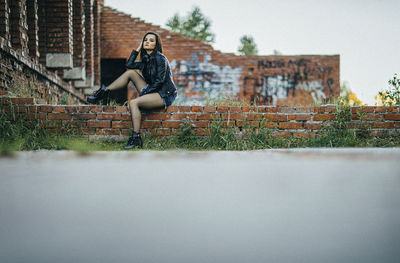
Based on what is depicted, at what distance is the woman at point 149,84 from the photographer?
3561 millimetres

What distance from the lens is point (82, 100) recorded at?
10.1m

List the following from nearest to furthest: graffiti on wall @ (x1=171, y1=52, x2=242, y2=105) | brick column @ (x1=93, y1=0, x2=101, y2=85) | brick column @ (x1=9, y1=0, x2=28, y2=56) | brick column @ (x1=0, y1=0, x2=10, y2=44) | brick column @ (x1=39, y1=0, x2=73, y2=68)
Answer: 1. brick column @ (x1=0, y1=0, x2=10, y2=44)
2. brick column @ (x1=9, y1=0, x2=28, y2=56)
3. brick column @ (x1=39, y1=0, x2=73, y2=68)
4. brick column @ (x1=93, y1=0, x2=101, y2=85)
5. graffiti on wall @ (x1=171, y1=52, x2=242, y2=105)

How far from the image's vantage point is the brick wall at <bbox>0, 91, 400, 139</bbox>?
3.74 metres

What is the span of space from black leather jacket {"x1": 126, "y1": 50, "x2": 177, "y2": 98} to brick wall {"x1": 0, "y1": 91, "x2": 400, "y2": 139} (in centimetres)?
25

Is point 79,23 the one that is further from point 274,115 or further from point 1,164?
point 1,164

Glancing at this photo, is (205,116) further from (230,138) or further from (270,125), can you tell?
(270,125)

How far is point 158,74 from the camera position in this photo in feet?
12.8

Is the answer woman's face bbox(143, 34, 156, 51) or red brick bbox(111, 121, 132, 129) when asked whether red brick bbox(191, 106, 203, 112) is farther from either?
woman's face bbox(143, 34, 156, 51)

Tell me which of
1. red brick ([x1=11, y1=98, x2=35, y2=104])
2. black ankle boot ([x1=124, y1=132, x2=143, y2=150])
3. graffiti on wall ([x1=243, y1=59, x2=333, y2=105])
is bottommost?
black ankle boot ([x1=124, y1=132, x2=143, y2=150])

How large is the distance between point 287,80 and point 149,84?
10595mm

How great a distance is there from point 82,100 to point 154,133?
7.02m

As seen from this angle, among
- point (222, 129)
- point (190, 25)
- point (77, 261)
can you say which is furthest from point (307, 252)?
point (190, 25)

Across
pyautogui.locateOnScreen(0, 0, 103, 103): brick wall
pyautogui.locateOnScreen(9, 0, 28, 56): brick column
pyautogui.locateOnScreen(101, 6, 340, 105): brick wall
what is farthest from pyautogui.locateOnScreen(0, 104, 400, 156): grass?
pyautogui.locateOnScreen(101, 6, 340, 105): brick wall

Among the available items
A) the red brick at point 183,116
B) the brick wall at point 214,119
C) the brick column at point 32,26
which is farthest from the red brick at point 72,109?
the brick column at point 32,26
